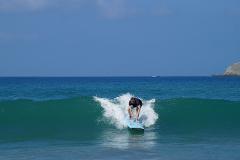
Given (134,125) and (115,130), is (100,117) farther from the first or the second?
(134,125)

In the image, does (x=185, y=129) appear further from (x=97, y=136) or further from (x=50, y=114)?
(x=50, y=114)

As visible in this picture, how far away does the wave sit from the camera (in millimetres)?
19406

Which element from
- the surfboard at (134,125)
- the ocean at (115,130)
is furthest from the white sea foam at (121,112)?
the surfboard at (134,125)

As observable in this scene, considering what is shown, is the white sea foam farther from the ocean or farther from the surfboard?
the surfboard

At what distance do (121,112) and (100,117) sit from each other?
0.98 meters

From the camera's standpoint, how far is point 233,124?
21.4m

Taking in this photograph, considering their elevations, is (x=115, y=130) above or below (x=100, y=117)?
below

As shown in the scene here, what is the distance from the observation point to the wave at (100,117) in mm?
19406

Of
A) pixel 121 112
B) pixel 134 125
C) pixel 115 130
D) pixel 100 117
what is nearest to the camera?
pixel 134 125

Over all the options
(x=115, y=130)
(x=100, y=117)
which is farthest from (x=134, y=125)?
(x=100, y=117)

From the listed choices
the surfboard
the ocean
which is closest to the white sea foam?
the ocean

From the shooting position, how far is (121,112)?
23438mm

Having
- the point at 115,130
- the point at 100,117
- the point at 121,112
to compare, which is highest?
the point at 121,112

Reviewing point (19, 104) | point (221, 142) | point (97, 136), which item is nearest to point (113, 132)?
point (97, 136)
